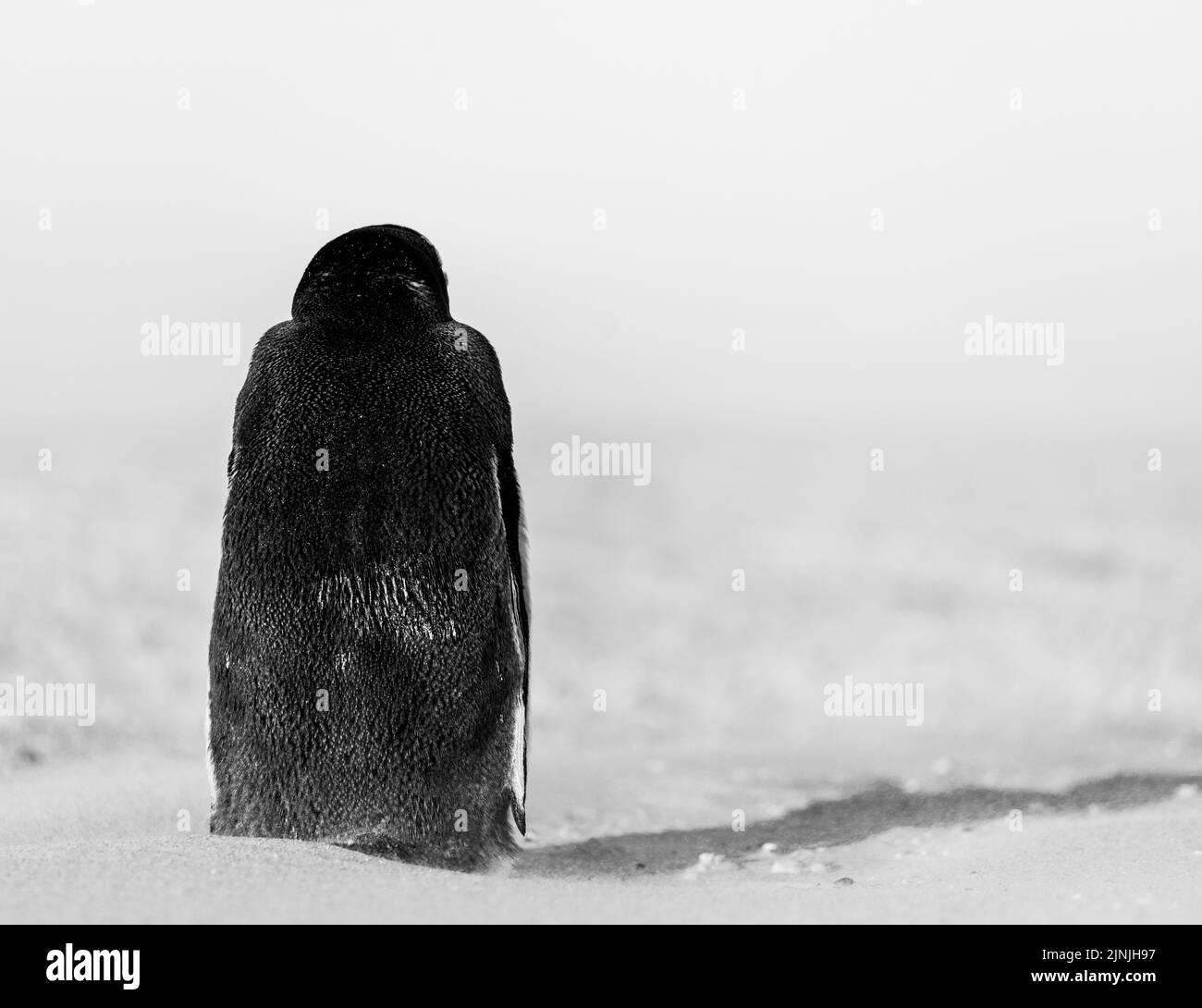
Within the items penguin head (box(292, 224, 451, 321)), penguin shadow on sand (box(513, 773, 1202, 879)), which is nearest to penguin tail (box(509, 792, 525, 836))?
penguin shadow on sand (box(513, 773, 1202, 879))

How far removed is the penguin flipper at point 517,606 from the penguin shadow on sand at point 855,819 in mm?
314

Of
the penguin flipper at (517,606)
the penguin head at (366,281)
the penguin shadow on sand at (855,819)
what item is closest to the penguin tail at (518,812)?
the penguin flipper at (517,606)

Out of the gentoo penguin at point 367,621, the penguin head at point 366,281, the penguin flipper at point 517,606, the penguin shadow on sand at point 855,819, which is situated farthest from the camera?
the penguin shadow on sand at point 855,819

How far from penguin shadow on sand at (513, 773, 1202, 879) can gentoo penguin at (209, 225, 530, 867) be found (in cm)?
61

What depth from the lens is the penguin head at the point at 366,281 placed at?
3.83m

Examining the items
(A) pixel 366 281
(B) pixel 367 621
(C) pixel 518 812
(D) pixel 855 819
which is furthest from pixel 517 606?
(D) pixel 855 819

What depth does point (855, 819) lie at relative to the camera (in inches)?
178

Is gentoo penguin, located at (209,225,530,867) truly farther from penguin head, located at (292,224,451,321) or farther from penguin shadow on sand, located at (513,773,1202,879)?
penguin shadow on sand, located at (513,773,1202,879)

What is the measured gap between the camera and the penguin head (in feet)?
12.6

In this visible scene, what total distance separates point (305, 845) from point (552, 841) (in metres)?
1.18

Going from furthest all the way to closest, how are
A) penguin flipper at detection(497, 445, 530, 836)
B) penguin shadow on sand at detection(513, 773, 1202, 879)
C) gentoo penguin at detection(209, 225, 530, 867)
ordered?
penguin shadow on sand at detection(513, 773, 1202, 879)
penguin flipper at detection(497, 445, 530, 836)
gentoo penguin at detection(209, 225, 530, 867)

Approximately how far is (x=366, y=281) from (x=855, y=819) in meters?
2.35

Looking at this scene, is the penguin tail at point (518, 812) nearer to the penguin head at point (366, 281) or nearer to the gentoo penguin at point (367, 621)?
the gentoo penguin at point (367, 621)
